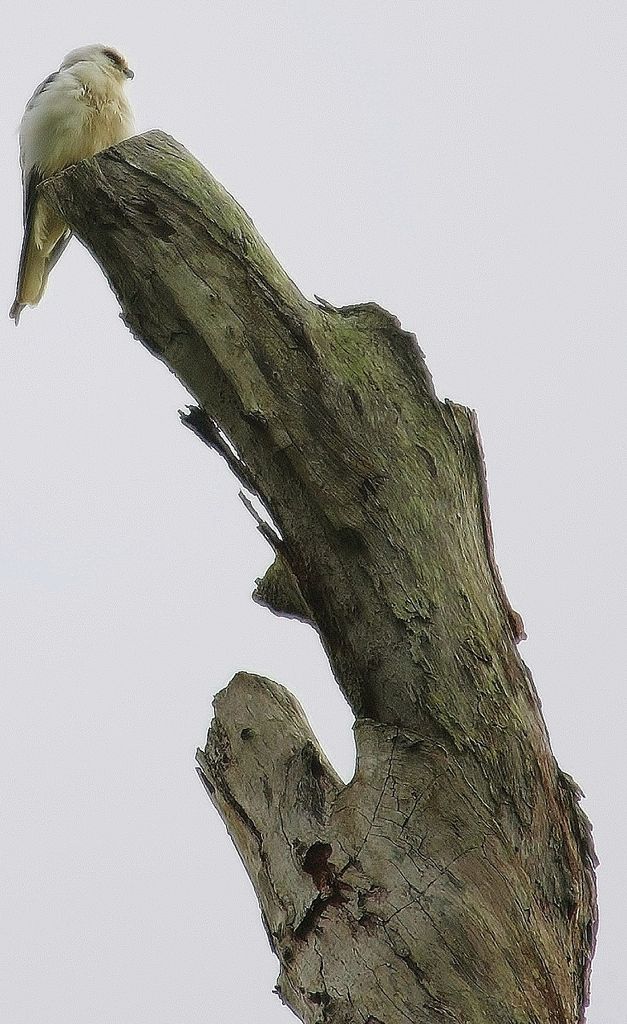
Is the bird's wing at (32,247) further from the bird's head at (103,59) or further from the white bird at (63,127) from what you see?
the bird's head at (103,59)

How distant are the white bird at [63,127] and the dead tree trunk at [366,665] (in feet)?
5.23

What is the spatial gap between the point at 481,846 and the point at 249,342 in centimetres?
147

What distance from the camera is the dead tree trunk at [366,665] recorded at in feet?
8.65

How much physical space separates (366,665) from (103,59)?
3.57 metres

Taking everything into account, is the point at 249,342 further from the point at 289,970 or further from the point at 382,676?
the point at 289,970

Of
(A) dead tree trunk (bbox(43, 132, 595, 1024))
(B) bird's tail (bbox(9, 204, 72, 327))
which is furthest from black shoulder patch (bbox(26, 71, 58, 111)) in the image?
(A) dead tree trunk (bbox(43, 132, 595, 1024))

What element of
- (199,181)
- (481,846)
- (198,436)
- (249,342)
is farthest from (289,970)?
(199,181)

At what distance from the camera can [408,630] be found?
9.63 ft

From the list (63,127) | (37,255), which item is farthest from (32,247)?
(63,127)

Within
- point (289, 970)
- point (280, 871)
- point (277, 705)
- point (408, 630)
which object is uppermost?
point (408, 630)

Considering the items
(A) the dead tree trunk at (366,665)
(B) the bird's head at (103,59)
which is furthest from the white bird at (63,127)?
(A) the dead tree trunk at (366,665)

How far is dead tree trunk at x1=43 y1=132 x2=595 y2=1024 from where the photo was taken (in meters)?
2.64

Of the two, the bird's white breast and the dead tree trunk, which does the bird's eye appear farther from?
the dead tree trunk

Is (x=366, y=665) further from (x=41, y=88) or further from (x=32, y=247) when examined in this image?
(x=41, y=88)
